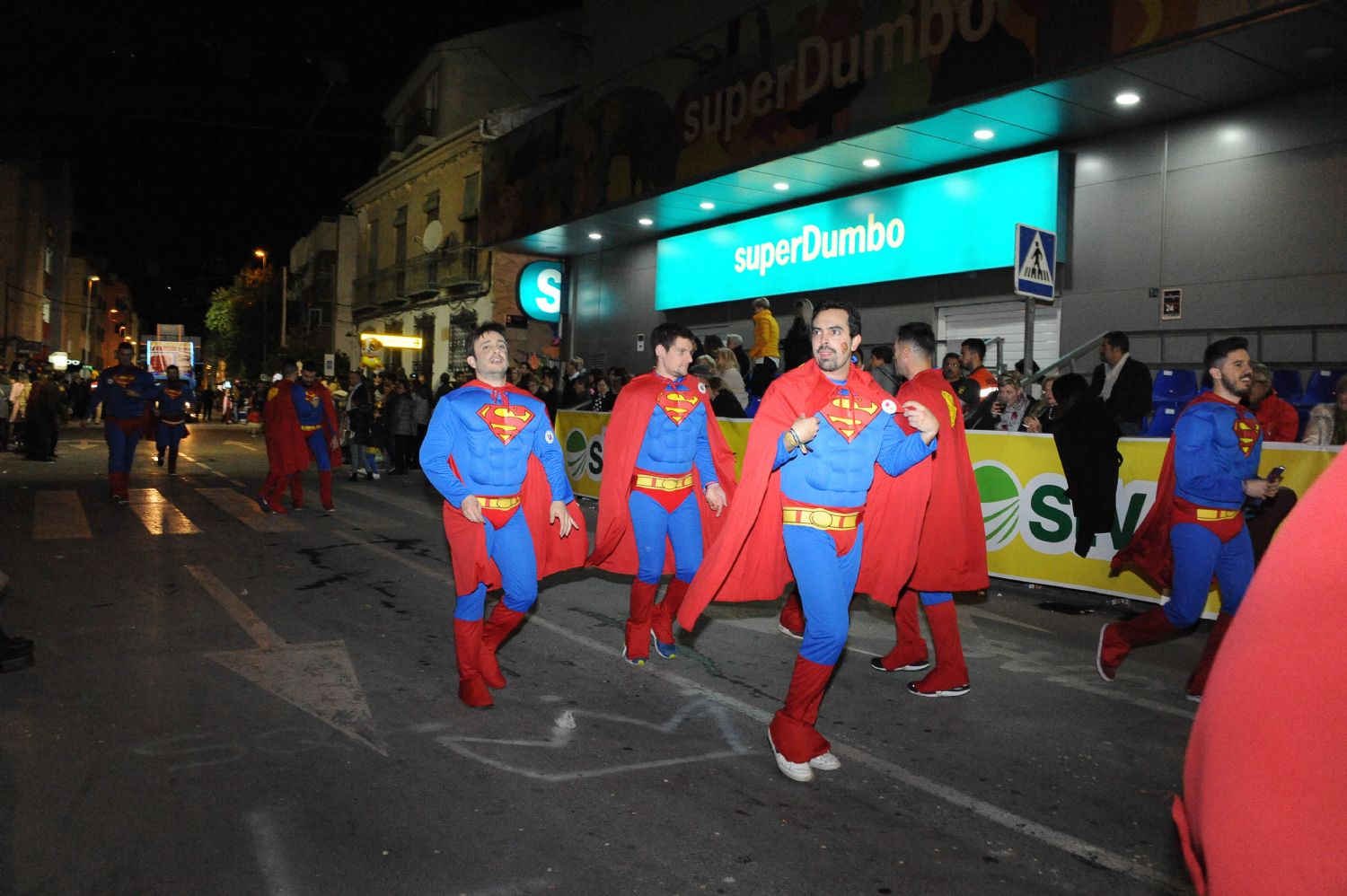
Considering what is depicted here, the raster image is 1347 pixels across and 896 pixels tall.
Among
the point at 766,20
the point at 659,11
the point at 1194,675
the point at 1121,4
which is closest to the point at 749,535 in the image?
the point at 1194,675

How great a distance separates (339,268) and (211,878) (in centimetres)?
4647

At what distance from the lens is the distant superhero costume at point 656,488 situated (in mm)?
6398

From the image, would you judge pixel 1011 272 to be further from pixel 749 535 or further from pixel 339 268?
pixel 339 268

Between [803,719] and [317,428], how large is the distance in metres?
10.9

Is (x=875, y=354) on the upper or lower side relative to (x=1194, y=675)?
upper

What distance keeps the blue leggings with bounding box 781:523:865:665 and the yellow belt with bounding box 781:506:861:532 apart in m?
0.03

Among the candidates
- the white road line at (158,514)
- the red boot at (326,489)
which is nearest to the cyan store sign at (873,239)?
the red boot at (326,489)

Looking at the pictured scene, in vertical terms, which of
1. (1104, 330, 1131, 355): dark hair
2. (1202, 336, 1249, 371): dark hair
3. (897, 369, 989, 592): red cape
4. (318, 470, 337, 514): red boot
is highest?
(1104, 330, 1131, 355): dark hair

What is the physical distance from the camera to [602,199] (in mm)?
19469

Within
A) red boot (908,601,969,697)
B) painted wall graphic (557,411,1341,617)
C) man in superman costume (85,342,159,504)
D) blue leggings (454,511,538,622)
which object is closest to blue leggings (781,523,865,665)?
red boot (908,601,969,697)

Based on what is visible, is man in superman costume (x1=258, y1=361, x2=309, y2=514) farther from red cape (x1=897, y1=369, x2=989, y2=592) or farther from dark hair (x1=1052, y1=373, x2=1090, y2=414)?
red cape (x1=897, y1=369, x2=989, y2=592)

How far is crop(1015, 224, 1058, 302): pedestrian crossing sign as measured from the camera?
10297 mm

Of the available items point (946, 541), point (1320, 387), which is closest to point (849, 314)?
point (946, 541)

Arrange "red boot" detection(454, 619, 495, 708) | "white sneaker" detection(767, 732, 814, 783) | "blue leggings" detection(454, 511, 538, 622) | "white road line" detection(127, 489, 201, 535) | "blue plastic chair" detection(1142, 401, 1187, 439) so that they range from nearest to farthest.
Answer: "white sneaker" detection(767, 732, 814, 783) < "red boot" detection(454, 619, 495, 708) < "blue leggings" detection(454, 511, 538, 622) < "blue plastic chair" detection(1142, 401, 1187, 439) < "white road line" detection(127, 489, 201, 535)
